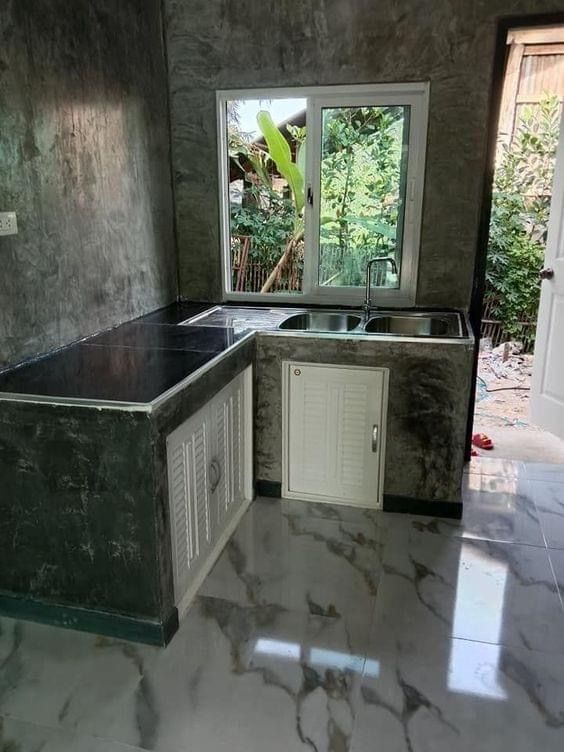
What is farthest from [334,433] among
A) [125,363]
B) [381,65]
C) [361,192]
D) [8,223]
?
[381,65]

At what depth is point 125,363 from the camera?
2189 millimetres

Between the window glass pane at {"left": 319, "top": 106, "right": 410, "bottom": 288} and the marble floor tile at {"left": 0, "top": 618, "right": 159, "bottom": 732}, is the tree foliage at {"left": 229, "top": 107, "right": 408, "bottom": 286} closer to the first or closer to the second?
the window glass pane at {"left": 319, "top": 106, "right": 410, "bottom": 288}

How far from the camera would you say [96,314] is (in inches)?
104

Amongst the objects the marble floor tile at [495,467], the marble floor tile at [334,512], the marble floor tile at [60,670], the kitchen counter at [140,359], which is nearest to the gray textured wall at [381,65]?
the kitchen counter at [140,359]

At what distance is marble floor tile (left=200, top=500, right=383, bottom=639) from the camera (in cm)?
214

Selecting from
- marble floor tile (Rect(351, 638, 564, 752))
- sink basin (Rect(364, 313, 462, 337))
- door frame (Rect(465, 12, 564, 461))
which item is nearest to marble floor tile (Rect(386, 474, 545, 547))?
door frame (Rect(465, 12, 564, 461))

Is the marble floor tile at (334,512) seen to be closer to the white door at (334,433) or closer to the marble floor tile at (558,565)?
the white door at (334,433)

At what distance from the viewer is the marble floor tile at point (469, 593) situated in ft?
6.53

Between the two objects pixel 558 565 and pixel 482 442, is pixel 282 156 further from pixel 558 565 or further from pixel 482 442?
pixel 558 565

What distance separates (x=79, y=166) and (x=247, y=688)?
2.06m

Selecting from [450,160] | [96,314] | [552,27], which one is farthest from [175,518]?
[552,27]

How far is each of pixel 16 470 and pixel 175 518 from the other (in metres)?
0.52

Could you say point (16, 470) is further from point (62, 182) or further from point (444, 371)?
point (444, 371)

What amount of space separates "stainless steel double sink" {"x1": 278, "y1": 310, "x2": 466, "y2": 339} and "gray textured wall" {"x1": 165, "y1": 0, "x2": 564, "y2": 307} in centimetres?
17
